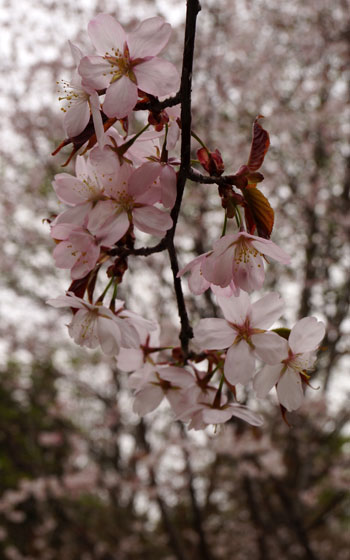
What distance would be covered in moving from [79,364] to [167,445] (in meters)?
2.48

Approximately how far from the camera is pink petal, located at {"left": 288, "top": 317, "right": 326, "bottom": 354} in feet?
2.26

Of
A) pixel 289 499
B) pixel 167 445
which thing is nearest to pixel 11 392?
pixel 167 445

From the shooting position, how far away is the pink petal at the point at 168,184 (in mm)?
619

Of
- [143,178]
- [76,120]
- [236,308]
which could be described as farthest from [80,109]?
[236,308]

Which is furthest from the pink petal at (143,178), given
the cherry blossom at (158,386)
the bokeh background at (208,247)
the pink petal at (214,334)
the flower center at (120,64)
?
the bokeh background at (208,247)

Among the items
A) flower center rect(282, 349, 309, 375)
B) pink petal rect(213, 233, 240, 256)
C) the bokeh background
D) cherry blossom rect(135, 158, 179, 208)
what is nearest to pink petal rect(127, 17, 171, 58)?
cherry blossom rect(135, 158, 179, 208)

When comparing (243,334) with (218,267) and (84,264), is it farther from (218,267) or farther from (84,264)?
(84,264)

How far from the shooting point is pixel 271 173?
4.62m

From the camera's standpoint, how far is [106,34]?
64 cm

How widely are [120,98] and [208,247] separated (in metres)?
3.60

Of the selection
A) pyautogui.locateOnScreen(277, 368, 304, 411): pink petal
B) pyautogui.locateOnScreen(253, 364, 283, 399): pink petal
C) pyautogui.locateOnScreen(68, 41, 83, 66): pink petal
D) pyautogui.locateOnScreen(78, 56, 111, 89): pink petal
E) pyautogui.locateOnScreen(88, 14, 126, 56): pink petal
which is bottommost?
pyautogui.locateOnScreen(277, 368, 304, 411): pink petal

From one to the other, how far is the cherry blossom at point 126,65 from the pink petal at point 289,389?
43cm

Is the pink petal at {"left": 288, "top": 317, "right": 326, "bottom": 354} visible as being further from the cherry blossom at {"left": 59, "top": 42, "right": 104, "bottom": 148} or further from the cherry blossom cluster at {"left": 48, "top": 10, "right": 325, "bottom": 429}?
the cherry blossom at {"left": 59, "top": 42, "right": 104, "bottom": 148}

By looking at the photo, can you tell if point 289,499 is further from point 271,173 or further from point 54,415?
point 54,415
